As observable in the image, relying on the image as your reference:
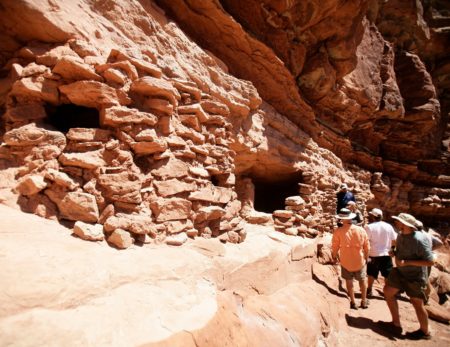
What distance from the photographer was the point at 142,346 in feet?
4.33

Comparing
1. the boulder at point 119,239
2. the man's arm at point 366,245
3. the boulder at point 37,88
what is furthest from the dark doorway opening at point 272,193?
the boulder at point 37,88

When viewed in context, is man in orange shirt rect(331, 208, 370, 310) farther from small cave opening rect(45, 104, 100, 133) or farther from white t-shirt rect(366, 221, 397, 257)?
small cave opening rect(45, 104, 100, 133)

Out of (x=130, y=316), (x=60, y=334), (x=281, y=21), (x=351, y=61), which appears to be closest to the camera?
(x=60, y=334)

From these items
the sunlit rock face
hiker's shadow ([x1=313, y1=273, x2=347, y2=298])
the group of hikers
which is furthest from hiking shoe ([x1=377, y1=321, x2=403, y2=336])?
the sunlit rock face

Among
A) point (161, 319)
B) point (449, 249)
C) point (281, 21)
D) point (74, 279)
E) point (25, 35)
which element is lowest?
point (449, 249)

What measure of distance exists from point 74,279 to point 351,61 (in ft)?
22.7

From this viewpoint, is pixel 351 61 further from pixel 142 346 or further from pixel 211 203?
pixel 142 346

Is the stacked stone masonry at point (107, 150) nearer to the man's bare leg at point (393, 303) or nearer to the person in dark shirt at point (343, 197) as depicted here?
the man's bare leg at point (393, 303)

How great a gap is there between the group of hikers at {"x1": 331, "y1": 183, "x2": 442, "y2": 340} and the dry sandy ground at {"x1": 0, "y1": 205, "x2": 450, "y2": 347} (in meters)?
0.42

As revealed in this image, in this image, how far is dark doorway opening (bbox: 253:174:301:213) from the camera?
6066 millimetres

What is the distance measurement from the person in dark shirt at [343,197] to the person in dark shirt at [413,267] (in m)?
2.97

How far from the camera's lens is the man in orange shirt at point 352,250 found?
351 centimetres

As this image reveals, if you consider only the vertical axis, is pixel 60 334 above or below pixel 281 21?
below

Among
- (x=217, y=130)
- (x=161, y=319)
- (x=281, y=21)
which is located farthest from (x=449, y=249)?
(x=161, y=319)
